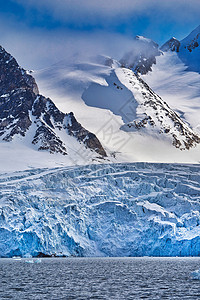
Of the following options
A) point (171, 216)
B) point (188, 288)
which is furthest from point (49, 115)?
point (188, 288)

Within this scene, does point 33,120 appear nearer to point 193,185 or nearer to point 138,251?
point 193,185

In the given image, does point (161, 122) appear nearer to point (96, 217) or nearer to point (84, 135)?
point (84, 135)

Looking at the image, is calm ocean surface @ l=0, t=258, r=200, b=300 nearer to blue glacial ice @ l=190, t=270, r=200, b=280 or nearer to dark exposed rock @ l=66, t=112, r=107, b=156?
blue glacial ice @ l=190, t=270, r=200, b=280

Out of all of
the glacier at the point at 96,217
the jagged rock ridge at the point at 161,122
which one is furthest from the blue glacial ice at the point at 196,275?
the jagged rock ridge at the point at 161,122

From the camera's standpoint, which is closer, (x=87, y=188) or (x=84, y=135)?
(x=87, y=188)

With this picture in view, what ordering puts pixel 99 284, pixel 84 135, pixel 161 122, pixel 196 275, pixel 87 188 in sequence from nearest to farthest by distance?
1. pixel 99 284
2. pixel 196 275
3. pixel 87 188
4. pixel 84 135
5. pixel 161 122

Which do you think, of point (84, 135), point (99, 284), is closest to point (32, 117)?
point (84, 135)
